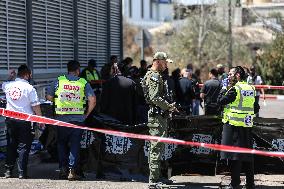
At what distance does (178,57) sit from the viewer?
40.9 m

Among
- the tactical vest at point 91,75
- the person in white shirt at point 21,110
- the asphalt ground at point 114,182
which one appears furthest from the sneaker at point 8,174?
the tactical vest at point 91,75

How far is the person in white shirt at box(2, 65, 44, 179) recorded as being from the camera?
9.95 metres

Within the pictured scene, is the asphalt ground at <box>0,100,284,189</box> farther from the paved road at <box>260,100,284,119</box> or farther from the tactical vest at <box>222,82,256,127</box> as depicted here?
the paved road at <box>260,100,284,119</box>

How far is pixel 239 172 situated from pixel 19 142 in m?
3.64

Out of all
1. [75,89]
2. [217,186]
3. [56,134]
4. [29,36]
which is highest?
[29,36]

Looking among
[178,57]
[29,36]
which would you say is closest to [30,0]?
[29,36]

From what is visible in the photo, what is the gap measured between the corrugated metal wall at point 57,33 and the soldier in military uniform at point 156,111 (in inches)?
181

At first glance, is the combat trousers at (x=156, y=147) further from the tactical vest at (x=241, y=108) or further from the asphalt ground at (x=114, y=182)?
the tactical vest at (x=241, y=108)

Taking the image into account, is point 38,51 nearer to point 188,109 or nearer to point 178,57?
point 188,109

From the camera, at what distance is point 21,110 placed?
9.97 m

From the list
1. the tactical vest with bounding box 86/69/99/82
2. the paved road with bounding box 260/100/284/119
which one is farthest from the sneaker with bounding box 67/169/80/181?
the paved road with bounding box 260/100/284/119

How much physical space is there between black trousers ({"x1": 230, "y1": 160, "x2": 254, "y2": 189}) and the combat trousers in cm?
106

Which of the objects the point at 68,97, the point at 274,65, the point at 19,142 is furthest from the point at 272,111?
the point at 19,142

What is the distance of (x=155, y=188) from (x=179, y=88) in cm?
572
